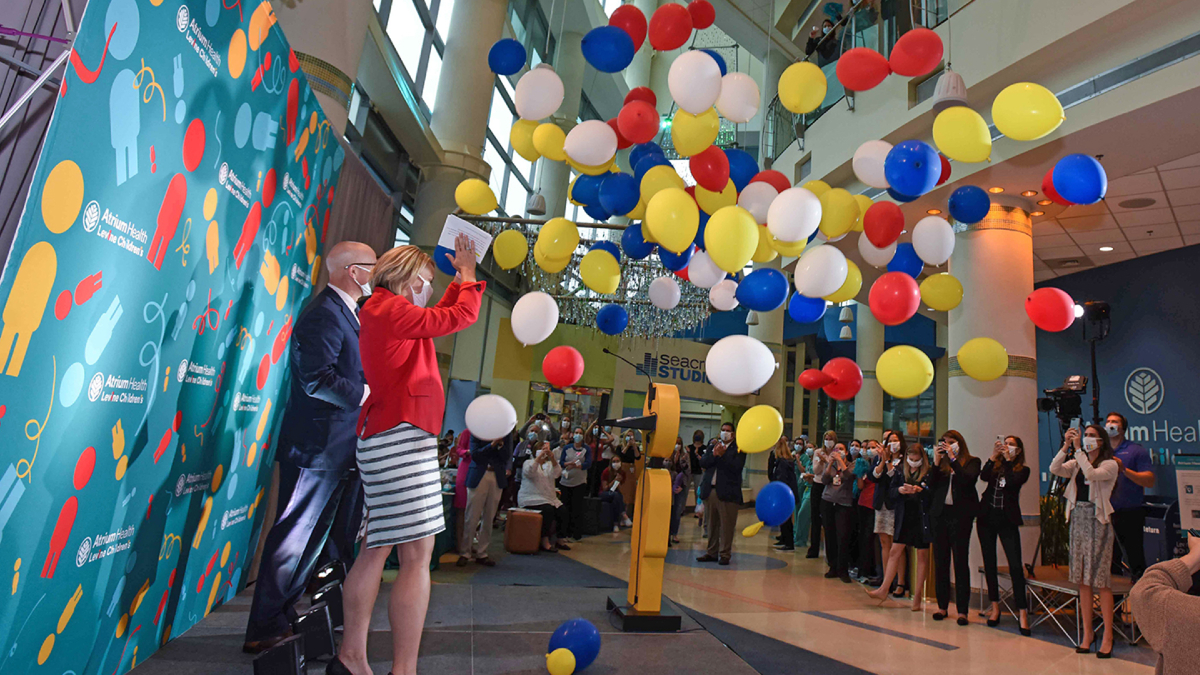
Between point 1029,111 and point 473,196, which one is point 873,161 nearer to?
point 1029,111

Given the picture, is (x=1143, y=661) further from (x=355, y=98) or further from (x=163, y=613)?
(x=355, y=98)

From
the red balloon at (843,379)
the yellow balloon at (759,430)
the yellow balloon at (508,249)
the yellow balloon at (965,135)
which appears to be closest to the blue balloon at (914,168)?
the yellow balloon at (965,135)

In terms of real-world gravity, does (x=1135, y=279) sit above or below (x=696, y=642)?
above

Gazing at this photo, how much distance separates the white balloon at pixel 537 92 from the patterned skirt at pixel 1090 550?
4.53 meters

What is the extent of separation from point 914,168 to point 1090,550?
2.91 metres

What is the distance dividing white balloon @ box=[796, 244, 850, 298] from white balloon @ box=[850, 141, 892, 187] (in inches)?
31.4

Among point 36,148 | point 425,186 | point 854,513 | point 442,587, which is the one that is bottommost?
point 442,587

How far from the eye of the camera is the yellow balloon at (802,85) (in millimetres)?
4133

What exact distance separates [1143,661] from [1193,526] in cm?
114

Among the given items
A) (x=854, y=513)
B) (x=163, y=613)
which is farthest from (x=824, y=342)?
(x=163, y=613)

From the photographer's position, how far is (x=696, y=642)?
3.37m

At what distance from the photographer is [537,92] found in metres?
4.07

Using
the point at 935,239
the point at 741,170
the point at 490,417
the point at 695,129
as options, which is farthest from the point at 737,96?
the point at 490,417

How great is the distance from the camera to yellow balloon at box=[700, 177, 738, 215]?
410 centimetres
